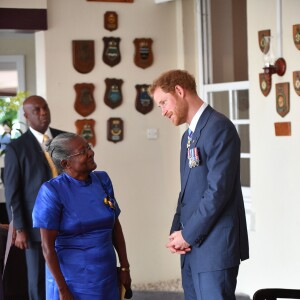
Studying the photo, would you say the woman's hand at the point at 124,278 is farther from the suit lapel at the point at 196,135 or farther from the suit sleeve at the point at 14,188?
the suit sleeve at the point at 14,188

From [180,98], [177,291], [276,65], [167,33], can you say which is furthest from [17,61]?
[180,98]

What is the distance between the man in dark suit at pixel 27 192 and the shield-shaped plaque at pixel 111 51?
64.9 inches

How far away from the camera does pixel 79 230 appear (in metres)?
3.10

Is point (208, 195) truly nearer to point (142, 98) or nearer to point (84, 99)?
point (84, 99)

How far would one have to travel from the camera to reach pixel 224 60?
620cm

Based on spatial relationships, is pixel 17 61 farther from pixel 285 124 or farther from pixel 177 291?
pixel 285 124

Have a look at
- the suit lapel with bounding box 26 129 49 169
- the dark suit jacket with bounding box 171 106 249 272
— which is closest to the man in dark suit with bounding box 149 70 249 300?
the dark suit jacket with bounding box 171 106 249 272

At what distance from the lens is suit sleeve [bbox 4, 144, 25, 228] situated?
4.59 meters

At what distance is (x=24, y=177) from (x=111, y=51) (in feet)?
6.13

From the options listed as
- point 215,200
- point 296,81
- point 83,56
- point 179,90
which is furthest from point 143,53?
point 215,200

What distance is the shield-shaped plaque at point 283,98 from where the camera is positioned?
5.04m

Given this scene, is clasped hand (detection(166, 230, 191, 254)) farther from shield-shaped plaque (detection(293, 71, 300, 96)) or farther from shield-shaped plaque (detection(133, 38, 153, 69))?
shield-shaped plaque (detection(133, 38, 153, 69))

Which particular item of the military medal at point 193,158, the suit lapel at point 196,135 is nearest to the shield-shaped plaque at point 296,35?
the suit lapel at point 196,135

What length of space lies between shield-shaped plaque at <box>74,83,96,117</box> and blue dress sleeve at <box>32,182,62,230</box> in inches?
119
